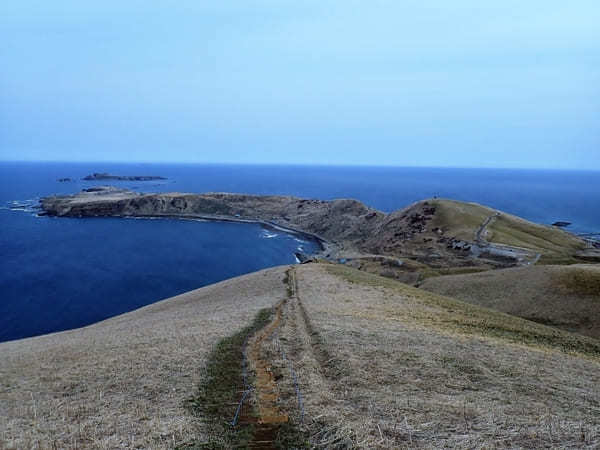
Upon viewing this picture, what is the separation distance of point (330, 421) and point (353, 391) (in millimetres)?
2612

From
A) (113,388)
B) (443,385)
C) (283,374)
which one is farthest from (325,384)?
(113,388)

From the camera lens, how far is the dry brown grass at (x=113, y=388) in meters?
12.3

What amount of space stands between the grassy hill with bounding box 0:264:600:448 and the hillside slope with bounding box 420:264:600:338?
940cm

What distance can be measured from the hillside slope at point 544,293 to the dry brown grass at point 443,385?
33.4 ft

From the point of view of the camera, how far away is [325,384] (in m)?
15.9

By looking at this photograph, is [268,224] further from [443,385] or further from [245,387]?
[443,385]

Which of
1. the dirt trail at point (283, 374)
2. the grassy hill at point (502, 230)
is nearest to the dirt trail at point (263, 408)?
the dirt trail at point (283, 374)

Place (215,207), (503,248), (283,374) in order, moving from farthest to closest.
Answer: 1. (215,207)
2. (503,248)
3. (283,374)

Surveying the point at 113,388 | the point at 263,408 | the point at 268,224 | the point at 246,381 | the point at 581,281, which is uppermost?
the point at 263,408

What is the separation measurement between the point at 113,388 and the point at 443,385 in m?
13.3

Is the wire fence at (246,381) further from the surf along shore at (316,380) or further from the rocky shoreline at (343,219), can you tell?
the rocky shoreline at (343,219)

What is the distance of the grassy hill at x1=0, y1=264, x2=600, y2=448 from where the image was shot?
1216 cm

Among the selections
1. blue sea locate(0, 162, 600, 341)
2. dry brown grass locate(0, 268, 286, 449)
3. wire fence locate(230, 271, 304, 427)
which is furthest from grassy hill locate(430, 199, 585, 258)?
wire fence locate(230, 271, 304, 427)

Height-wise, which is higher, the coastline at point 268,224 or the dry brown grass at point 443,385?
the dry brown grass at point 443,385
